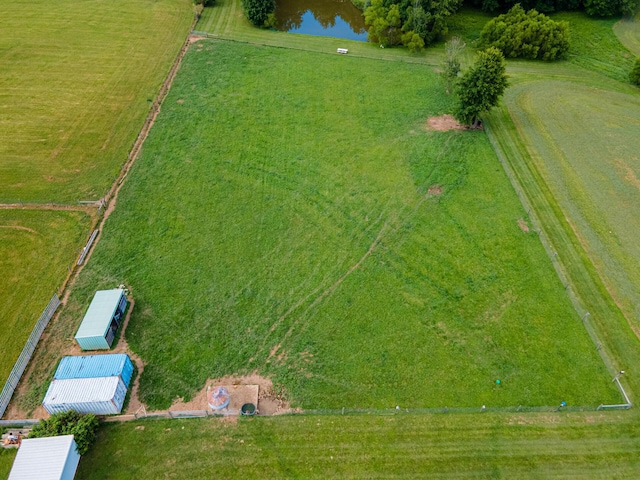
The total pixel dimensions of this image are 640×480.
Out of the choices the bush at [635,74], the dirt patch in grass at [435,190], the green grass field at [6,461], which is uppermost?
the bush at [635,74]

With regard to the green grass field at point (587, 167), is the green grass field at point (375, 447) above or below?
below

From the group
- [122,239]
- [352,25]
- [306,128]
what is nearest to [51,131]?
[122,239]

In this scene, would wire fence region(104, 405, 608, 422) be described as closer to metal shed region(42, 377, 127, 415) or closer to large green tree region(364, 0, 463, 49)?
metal shed region(42, 377, 127, 415)

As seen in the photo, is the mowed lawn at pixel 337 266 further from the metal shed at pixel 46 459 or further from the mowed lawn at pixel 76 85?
the mowed lawn at pixel 76 85

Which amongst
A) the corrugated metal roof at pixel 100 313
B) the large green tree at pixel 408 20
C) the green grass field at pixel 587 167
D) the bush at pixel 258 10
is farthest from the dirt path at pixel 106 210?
the green grass field at pixel 587 167

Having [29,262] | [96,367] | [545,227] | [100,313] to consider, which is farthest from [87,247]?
[545,227]

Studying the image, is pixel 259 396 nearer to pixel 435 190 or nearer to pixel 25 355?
pixel 25 355

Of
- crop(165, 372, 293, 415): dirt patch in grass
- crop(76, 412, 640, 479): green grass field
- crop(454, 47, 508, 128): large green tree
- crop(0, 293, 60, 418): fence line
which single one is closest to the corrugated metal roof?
crop(0, 293, 60, 418): fence line
